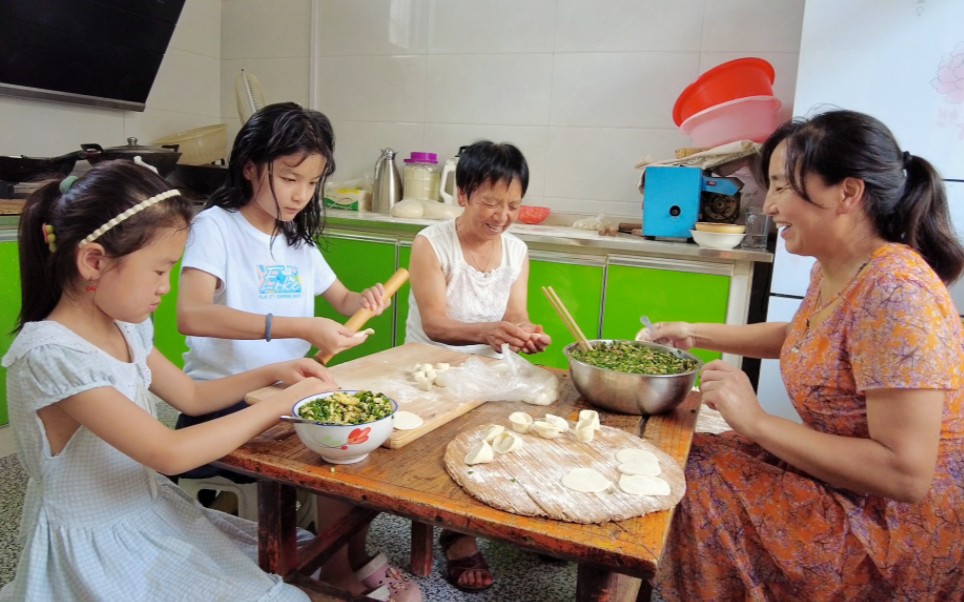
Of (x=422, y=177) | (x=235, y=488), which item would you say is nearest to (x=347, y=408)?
(x=235, y=488)

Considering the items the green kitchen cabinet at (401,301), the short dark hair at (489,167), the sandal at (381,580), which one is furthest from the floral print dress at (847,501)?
the green kitchen cabinet at (401,301)

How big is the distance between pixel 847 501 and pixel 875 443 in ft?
0.45

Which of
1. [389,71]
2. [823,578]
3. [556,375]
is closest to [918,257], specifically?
[823,578]

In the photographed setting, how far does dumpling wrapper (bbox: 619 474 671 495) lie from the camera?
0.96 metres

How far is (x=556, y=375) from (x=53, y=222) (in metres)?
1.03

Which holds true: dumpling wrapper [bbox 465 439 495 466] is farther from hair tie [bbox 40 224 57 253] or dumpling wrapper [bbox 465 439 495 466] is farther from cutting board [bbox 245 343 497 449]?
hair tie [bbox 40 224 57 253]

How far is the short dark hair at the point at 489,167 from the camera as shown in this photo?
1949mm

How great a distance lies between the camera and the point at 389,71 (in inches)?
149

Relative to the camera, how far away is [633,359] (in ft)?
4.61

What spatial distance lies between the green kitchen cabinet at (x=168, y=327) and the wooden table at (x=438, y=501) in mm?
2073

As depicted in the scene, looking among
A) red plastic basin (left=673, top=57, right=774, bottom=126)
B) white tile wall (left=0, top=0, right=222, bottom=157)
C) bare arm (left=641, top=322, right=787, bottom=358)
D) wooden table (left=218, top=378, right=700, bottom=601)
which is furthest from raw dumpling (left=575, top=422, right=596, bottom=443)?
white tile wall (left=0, top=0, right=222, bottom=157)

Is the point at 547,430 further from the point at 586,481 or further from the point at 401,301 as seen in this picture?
the point at 401,301

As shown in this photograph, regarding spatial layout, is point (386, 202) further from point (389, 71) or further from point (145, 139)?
point (145, 139)

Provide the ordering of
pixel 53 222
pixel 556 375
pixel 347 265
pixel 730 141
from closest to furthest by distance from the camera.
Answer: pixel 53 222
pixel 556 375
pixel 730 141
pixel 347 265
